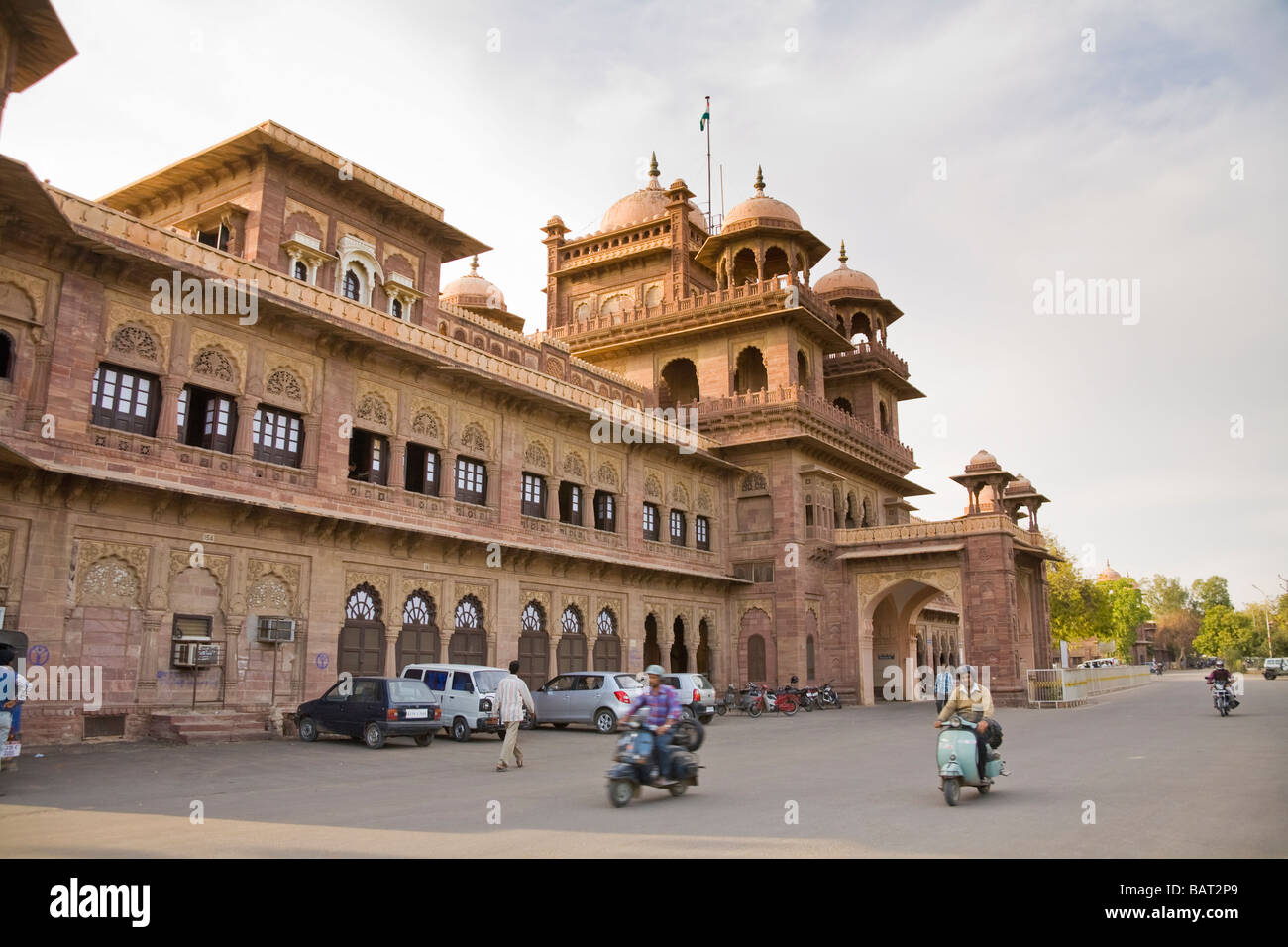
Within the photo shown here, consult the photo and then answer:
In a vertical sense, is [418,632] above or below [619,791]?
above

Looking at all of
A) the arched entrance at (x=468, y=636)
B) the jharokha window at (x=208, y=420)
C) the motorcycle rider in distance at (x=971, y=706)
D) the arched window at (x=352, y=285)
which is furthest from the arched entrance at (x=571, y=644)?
the motorcycle rider in distance at (x=971, y=706)

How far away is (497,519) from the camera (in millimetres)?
23625

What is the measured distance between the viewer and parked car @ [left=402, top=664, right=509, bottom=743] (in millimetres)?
17562

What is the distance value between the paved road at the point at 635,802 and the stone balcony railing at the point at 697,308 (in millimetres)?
20535

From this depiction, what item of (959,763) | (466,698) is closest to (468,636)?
(466,698)

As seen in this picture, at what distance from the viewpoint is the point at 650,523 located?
99.2 feet

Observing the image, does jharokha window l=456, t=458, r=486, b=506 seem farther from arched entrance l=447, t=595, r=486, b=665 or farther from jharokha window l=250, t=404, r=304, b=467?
jharokha window l=250, t=404, r=304, b=467

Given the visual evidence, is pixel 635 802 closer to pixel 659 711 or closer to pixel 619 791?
pixel 619 791

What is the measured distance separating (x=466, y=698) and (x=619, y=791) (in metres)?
9.15

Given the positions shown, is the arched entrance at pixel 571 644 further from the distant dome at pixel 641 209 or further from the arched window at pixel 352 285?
the distant dome at pixel 641 209

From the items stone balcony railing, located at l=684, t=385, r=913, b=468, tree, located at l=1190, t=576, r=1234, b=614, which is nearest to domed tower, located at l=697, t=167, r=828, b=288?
stone balcony railing, located at l=684, t=385, r=913, b=468

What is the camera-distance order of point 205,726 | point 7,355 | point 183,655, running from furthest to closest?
point 183,655, point 205,726, point 7,355
